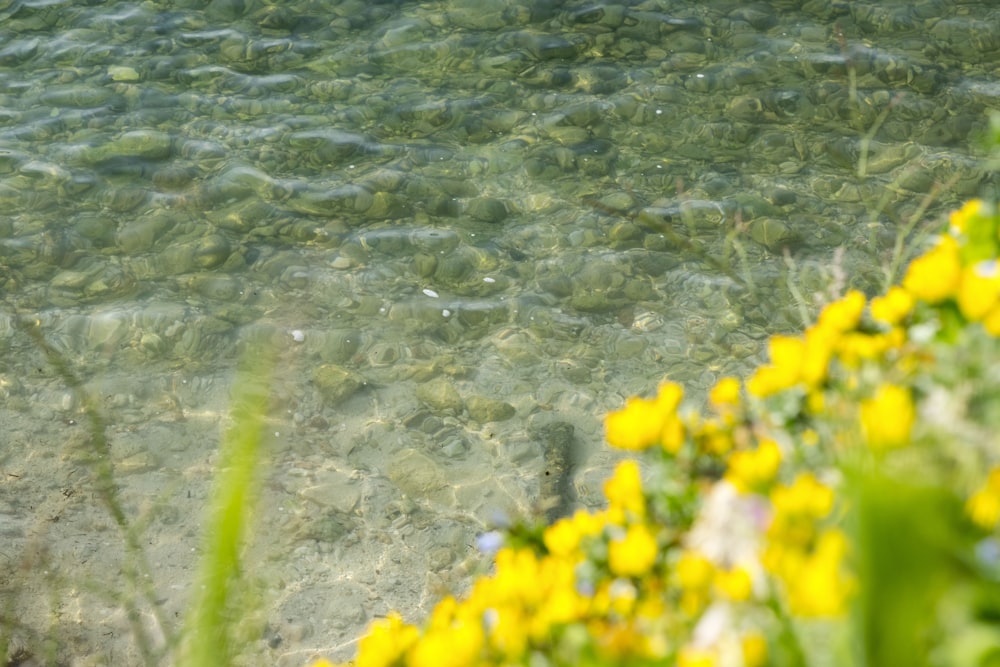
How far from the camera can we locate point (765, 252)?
16.9ft

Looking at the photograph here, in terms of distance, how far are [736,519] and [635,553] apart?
6.9 inches

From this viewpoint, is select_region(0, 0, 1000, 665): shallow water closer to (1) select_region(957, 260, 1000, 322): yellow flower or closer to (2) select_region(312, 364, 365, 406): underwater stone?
(2) select_region(312, 364, 365, 406): underwater stone

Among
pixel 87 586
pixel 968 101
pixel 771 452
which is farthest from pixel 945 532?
pixel 968 101

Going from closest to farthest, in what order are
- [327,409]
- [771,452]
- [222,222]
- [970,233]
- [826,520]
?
[826,520]
[771,452]
[970,233]
[327,409]
[222,222]

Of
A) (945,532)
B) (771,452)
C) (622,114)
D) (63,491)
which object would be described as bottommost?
(63,491)

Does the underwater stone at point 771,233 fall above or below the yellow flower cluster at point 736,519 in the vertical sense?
below

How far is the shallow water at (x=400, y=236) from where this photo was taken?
160 inches

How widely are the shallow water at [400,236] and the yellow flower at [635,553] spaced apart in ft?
4.10

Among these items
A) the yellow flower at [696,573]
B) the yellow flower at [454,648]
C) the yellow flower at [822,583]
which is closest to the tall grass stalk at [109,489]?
the yellow flower at [454,648]

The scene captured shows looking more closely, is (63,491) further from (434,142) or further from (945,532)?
(945,532)

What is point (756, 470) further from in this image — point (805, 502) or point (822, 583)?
point (822, 583)

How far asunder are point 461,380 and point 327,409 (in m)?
0.62

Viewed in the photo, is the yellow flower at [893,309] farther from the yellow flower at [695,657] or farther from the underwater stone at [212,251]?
the underwater stone at [212,251]

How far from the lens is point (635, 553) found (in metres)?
1.68
